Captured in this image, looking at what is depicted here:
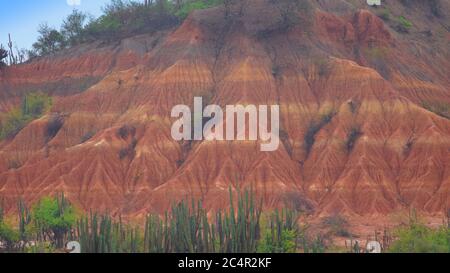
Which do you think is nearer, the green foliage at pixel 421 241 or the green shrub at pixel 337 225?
the green foliage at pixel 421 241

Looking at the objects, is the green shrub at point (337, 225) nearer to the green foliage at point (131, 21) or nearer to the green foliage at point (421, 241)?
the green foliage at point (421, 241)

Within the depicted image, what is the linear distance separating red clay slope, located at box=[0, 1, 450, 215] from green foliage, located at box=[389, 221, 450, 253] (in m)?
13.9

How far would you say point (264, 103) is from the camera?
76.2 m

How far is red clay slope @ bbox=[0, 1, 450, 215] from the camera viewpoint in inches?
2785

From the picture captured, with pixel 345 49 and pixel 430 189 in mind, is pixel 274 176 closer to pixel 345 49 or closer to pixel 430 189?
pixel 430 189

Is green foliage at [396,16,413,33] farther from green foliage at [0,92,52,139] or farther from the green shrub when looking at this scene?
green foliage at [0,92,52,139]

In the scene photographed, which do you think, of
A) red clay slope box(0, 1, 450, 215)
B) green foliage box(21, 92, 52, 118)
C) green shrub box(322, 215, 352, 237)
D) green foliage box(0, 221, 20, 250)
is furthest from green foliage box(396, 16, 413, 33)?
green foliage box(0, 221, 20, 250)

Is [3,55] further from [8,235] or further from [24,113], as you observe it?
[8,235]

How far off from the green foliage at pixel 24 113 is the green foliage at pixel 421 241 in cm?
3887

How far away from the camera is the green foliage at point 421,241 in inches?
1815

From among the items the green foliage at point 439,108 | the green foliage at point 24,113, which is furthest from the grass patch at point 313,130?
the green foliage at point 24,113
